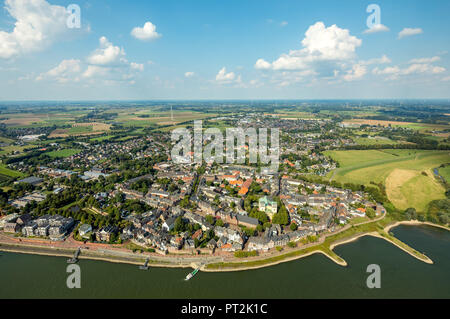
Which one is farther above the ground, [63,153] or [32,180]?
[63,153]

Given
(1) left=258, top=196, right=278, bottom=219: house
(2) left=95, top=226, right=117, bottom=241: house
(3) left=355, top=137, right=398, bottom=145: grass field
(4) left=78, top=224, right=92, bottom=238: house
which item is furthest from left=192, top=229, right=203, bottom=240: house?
(3) left=355, top=137, right=398, bottom=145: grass field

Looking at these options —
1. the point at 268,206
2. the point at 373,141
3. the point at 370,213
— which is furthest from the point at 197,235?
the point at 373,141

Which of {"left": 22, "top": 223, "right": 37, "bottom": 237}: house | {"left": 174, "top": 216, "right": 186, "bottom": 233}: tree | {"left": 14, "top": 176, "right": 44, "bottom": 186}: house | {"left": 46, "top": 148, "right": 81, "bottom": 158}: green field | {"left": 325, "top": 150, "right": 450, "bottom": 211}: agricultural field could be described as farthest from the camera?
{"left": 46, "top": 148, "right": 81, "bottom": 158}: green field

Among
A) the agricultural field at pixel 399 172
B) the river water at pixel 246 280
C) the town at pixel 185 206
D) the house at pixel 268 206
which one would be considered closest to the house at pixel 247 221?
the town at pixel 185 206

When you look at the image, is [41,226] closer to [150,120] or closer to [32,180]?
[32,180]

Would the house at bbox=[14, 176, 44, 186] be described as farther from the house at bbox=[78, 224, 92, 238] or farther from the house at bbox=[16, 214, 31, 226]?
the house at bbox=[78, 224, 92, 238]

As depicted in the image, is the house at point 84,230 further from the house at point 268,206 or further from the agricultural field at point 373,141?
the agricultural field at point 373,141
